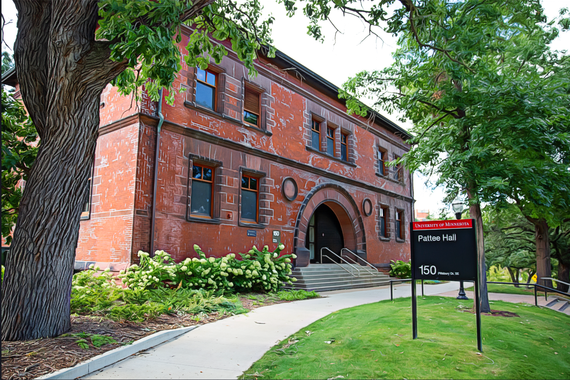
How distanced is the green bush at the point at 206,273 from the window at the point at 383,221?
10.8 meters

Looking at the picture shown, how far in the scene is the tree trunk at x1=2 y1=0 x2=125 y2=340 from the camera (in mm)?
5270

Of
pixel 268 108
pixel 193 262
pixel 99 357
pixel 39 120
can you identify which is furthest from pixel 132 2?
pixel 268 108

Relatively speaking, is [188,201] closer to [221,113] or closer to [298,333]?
[221,113]

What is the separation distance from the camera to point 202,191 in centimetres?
1228

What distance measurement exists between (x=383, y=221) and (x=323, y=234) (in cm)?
521

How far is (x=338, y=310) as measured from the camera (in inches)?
367

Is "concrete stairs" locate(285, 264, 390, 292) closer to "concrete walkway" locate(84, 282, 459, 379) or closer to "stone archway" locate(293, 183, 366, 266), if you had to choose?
"stone archway" locate(293, 183, 366, 266)

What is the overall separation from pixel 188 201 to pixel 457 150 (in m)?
7.25

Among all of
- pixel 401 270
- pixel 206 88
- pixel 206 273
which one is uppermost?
pixel 206 88

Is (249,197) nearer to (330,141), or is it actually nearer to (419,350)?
(330,141)

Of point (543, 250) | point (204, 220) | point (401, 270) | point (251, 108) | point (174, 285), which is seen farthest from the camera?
point (401, 270)

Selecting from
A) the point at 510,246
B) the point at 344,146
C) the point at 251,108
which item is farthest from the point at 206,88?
the point at 510,246

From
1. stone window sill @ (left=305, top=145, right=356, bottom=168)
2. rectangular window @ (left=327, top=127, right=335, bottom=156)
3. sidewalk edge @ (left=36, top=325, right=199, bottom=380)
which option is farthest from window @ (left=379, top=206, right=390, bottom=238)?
sidewalk edge @ (left=36, top=325, right=199, bottom=380)

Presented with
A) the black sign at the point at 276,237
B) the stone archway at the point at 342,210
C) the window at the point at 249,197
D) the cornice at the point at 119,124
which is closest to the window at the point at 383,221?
the stone archway at the point at 342,210
